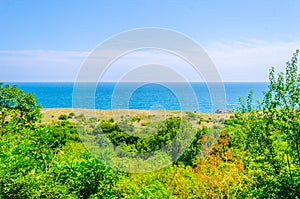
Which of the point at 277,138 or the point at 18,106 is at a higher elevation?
the point at 18,106

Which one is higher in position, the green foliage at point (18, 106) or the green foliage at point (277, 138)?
the green foliage at point (18, 106)

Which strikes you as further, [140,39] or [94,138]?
[94,138]

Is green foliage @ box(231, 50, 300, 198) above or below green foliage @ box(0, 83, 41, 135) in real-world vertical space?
below

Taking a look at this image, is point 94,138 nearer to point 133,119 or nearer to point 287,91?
point 133,119

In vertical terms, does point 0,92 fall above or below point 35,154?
above

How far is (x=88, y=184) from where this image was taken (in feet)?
26.1

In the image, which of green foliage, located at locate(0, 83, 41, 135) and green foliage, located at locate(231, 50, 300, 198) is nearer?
green foliage, located at locate(231, 50, 300, 198)

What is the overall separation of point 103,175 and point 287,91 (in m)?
5.41

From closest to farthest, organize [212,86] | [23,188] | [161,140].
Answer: [23,188] < [212,86] < [161,140]

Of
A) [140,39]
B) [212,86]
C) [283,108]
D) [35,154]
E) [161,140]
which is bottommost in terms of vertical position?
[161,140]

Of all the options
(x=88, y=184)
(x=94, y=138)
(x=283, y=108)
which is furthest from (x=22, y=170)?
(x=94, y=138)

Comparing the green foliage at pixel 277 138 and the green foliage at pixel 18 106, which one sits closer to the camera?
the green foliage at pixel 277 138

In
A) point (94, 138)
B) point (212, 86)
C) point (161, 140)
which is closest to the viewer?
point (212, 86)

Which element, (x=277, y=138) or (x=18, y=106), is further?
(x=18, y=106)
